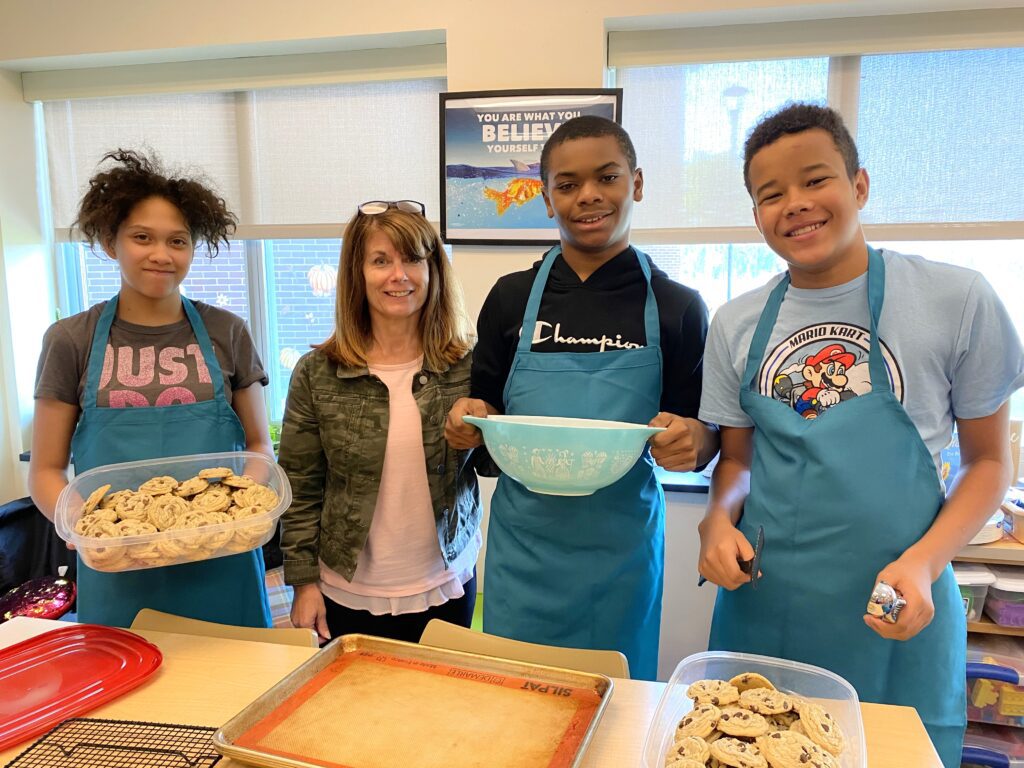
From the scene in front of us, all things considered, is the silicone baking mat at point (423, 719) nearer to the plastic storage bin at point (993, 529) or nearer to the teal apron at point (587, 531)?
the teal apron at point (587, 531)

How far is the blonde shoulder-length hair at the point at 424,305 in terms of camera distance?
1402mm

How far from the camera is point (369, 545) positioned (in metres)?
1.41

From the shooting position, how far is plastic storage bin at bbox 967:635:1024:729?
172cm

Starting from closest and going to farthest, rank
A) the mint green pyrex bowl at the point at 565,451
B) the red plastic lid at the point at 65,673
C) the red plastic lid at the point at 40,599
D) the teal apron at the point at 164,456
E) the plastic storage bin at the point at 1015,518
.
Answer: the red plastic lid at the point at 65,673 < the mint green pyrex bowl at the point at 565,451 < the teal apron at the point at 164,456 < the plastic storage bin at the point at 1015,518 < the red plastic lid at the point at 40,599

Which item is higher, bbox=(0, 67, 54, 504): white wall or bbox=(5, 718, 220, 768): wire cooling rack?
bbox=(0, 67, 54, 504): white wall

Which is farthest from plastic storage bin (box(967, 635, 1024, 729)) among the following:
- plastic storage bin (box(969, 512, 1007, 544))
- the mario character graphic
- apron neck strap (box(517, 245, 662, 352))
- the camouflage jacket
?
the camouflage jacket

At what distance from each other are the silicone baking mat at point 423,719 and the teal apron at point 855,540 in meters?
0.42

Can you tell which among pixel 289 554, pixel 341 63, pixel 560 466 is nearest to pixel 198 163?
pixel 341 63

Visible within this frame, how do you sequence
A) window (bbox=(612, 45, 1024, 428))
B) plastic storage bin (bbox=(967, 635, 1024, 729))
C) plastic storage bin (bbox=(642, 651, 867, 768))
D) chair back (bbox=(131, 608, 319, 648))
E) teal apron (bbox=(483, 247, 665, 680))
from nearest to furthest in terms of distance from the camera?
plastic storage bin (bbox=(642, 651, 867, 768)), chair back (bbox=(131, 608, 319, 648)), teal apron (bbox=(483, 247, 665, 680)), plastic storage bin (bbox=(967, 635, 1024, 729)), window (bbox=(612, 45, 1024, 428))

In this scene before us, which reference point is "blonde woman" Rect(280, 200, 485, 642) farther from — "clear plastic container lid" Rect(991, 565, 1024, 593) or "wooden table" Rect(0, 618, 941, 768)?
"clear plastic container lid" Rect(991, 565, 1024, 593)

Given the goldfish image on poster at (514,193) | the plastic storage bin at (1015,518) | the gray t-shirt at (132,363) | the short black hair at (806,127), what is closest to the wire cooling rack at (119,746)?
the gray t-shirt at (132,363)

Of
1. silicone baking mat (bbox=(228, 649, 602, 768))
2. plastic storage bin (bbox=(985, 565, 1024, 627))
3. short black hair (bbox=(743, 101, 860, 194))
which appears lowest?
plastic storage bin (bbox=(985, 565, 1024, 627))

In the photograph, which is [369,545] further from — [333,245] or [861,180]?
[333,245]

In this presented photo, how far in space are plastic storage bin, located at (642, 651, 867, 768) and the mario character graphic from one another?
409 mm
